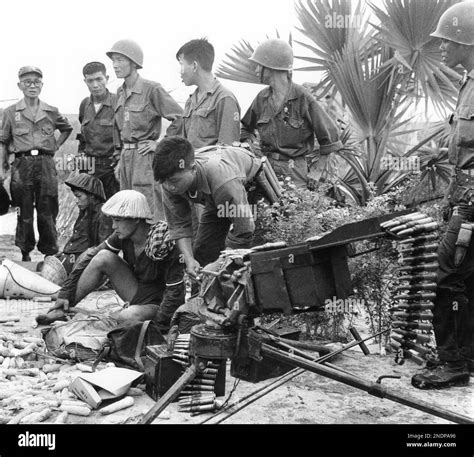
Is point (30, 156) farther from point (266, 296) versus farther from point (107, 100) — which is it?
point (266, 296)

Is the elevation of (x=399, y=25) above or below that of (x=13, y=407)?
above

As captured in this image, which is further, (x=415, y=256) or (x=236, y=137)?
(x=236, y=137)

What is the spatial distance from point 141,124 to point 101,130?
106cm

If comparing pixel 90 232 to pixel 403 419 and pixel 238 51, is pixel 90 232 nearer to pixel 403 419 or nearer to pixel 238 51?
pixel 238 51

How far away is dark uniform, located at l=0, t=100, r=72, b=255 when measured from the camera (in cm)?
907

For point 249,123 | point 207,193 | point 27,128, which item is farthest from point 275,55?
point 27,128

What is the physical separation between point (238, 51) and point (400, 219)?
17.3 ft

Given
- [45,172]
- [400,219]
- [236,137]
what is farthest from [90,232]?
[400,219]

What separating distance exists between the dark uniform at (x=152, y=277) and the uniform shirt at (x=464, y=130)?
225 cm

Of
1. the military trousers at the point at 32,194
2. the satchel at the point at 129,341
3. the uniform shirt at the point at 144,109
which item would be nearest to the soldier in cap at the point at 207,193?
the satchel at the point at 129,341

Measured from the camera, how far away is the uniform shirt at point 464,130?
4.79 metres

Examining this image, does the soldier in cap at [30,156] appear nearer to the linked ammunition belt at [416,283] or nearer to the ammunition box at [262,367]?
the ammunition box at [262,367]

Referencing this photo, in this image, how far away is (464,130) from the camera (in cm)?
481
